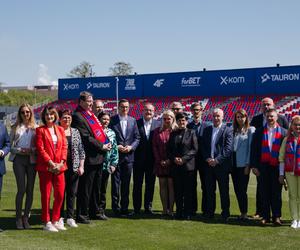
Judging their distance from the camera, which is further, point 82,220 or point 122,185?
point 122,185

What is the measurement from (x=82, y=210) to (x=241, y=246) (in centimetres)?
281

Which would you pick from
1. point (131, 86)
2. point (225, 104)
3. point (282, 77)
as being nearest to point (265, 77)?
point (282, 77)

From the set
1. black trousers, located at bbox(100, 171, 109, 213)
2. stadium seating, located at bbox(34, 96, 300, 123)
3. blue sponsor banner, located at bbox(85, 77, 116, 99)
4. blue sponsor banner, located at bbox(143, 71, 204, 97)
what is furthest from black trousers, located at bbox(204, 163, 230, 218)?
blue sponsor banner, located at bbox(85, 77, 116, 99)

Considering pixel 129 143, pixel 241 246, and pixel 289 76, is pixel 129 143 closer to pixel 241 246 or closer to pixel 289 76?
pixel 241 246

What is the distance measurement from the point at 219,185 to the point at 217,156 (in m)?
0.52

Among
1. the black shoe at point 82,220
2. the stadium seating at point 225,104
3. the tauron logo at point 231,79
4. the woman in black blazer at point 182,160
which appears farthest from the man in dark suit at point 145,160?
the tauron logo at point 231,79

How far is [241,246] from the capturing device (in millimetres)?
7219

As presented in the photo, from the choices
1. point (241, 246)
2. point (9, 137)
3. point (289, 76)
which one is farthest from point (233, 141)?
point (289, 76)

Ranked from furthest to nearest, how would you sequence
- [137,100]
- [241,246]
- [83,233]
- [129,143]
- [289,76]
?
[137,100], [289,76], [129,143], [83,233], [241,246]

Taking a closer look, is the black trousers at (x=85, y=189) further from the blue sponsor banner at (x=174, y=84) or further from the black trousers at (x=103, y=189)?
the blue sponsor banner at (x=174, y=84)

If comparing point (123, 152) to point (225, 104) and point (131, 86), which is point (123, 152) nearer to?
point (225, 104)

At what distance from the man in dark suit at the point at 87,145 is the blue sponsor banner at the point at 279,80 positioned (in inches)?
1247

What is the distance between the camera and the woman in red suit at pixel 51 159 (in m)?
7.88

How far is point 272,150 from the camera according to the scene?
28.5 feet
